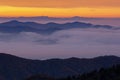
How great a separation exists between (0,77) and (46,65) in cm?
2011

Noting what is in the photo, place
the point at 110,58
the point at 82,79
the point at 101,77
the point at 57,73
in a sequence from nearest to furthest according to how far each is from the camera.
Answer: the point at 101,77
the point at 82,79
the point at 57,73
the point at 110,58

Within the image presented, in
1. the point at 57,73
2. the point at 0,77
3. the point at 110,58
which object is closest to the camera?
the point at 0,77

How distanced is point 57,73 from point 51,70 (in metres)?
3.99

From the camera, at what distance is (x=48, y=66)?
152500 mm

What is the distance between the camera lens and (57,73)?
14725 cm

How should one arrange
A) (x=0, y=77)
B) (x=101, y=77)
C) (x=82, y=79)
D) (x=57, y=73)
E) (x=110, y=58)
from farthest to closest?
(x=110, y=58) → (x=57, y=73) → (x=0, y=77) → (x=82, y=79) → (x=101, y=77)

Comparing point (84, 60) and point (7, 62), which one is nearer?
point (7, 62)

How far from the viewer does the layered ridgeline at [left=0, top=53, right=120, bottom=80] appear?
14400 centimetres

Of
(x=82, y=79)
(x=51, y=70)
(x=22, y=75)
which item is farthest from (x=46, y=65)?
(x=82, y=79)

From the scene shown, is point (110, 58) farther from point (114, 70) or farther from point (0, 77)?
point (114, 70)

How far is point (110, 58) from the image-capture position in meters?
161

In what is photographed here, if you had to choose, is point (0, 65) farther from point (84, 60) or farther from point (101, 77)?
point (101, 77)

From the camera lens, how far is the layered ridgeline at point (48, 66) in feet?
472

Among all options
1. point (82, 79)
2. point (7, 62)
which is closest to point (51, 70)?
point (7, 62)
